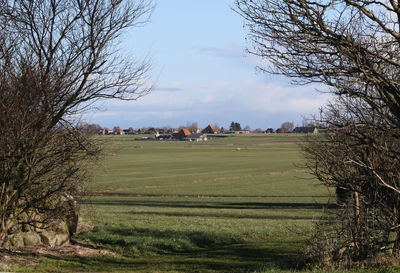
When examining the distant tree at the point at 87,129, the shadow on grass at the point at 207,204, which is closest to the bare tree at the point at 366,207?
the distant tree at the point at 87,129

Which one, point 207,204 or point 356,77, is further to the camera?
point 207,204

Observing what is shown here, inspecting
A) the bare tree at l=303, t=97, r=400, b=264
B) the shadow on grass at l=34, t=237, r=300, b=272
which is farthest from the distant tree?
the bare tree at l=303, t=97, r=400, b=264

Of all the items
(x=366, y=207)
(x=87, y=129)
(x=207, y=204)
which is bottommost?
(x=207, y=204)

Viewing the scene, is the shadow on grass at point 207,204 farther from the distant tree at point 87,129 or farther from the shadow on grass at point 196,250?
the distant tree at point 87,129

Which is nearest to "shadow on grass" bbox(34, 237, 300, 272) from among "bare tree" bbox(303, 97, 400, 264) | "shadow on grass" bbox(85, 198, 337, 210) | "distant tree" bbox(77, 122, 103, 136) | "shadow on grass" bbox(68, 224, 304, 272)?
"shadow on grass" bbox(68, 224, 304, 272)

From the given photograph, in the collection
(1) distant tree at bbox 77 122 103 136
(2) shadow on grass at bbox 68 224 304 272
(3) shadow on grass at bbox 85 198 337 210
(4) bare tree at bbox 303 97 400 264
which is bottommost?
(3) shadow on grass at bbox 85 198 337 210

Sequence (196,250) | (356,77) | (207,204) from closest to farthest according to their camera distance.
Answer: (356,77), (196,250), (207,204)

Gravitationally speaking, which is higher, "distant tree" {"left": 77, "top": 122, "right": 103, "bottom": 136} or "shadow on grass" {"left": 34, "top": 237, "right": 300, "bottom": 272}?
"distant tree" {"left": 77, "top": 122, "right": 103, "bottom": 136}

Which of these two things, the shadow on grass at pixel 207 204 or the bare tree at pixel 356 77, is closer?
the bare tree at pixel 356 77

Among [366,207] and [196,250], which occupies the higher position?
[366,207]

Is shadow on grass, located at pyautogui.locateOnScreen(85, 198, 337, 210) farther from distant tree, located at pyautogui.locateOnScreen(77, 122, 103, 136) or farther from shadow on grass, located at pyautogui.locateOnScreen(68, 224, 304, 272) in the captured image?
distant tree, located at pyautogui.locateOnScreen(77, 122, 103, 136)

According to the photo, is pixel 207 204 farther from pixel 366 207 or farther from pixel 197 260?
pixel 366 207

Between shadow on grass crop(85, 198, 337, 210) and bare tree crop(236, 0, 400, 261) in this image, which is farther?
shadow on grass crop(85, 198, 337, 210)

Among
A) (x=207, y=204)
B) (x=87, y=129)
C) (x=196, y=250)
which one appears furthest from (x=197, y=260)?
(x=207, y=204)
